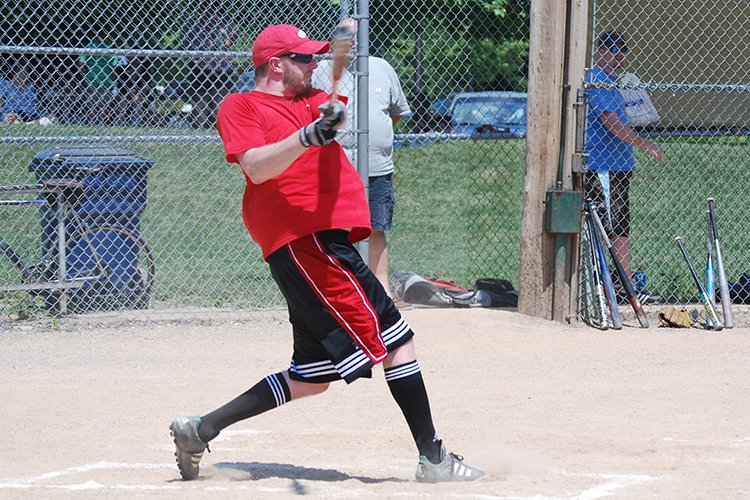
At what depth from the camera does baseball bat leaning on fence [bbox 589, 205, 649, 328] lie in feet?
25.9

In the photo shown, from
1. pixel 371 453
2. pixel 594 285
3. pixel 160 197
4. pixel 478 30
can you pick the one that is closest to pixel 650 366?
pixel 594 285

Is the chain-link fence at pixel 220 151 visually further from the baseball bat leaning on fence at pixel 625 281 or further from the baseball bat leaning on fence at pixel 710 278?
the baseball bat leaning on fence at pixel 625 281

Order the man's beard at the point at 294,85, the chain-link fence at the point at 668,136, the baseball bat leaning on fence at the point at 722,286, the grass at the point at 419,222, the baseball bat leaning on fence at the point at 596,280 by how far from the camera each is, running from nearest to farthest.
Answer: the man's beard at the point at 294,85, the baseball bat leaning on fence at the point at 596,280, the baseball bat leaning on fence at the point at 722,286, the chain-link fence at the point at 668,136, the grass at the point at 419,222

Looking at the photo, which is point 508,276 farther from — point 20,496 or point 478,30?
point 478,30

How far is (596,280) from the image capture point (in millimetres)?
7887

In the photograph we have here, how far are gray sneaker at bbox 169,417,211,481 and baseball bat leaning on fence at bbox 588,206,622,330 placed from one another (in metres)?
4.23

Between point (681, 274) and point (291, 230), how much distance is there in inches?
243

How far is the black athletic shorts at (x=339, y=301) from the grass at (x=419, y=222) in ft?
12.0

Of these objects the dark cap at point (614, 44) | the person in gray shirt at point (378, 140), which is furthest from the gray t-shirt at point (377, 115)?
the dark cap at point (614, 44)

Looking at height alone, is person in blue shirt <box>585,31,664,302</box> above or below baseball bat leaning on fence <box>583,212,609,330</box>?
above

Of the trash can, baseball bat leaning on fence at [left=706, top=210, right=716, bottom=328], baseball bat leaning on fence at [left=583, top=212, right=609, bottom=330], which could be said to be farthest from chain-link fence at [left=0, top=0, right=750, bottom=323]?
baseball bat leaning on fence at [left=583, top=212, right=609, bottom=330]

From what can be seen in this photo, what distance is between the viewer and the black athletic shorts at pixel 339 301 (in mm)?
4141

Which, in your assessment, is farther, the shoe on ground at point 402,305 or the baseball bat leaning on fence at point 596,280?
the shoe on ground at point 402,305

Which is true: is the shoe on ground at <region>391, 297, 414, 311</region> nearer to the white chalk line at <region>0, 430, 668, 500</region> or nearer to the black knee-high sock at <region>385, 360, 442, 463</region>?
the white chalk line at <region>0, 430, 668, 500</region>
